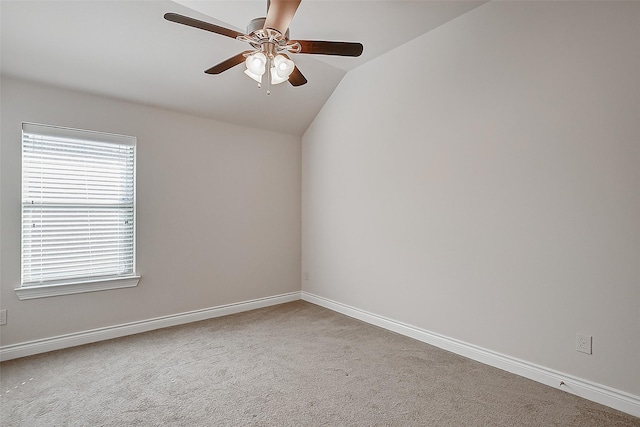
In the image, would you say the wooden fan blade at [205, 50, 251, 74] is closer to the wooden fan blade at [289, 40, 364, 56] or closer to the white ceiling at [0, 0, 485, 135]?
the wooden fan blade at [289, 40, 364, 56]

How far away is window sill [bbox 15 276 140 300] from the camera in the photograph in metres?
2.84

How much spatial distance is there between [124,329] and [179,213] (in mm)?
1252

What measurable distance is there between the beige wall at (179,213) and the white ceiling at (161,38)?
253 mm

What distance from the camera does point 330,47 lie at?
213cm

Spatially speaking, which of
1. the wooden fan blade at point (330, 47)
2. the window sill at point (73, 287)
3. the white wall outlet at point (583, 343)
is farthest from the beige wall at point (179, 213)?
the white wall outlet at point (583, 343)

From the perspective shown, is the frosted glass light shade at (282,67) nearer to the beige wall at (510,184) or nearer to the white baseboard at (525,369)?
the beige wall at (510,184)

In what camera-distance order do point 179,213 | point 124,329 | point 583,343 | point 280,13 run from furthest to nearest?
point 179,213, point 124,329, point 583,343, point 280,13

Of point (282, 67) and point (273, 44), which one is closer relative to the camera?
point (273, 44)

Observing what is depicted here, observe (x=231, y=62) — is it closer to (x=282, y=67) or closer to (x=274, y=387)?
(x=282, y=67)

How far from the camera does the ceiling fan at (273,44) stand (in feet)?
5.67

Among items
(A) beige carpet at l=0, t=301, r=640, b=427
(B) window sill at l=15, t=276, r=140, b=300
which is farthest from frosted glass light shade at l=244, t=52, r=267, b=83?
(B) window sill at l=15, t=276, r=140, b=300

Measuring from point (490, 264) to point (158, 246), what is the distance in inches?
125

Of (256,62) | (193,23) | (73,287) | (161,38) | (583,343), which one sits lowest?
(583,343)

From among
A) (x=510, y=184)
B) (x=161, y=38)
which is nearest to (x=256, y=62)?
(x=161, y=38)
